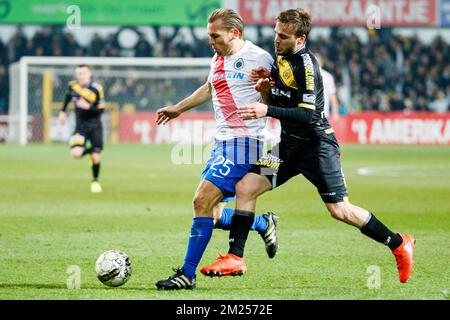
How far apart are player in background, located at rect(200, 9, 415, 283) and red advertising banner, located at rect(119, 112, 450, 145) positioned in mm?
23564

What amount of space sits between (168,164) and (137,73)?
10.6 metres

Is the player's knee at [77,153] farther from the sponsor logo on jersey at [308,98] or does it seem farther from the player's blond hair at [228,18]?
the sponsor logo on jersey at [308,98]

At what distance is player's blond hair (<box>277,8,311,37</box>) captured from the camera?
725 cm

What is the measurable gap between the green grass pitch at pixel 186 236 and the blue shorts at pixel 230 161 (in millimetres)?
777

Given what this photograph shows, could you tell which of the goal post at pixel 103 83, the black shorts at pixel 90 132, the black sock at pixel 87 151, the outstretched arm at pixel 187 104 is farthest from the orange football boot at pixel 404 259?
the goal post at pixel 103 83

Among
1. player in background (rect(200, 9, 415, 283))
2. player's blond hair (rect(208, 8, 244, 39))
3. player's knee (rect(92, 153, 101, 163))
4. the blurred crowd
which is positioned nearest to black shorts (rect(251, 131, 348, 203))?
player in background (rect(200, 9, 415, 283))

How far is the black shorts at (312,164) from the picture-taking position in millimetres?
7461

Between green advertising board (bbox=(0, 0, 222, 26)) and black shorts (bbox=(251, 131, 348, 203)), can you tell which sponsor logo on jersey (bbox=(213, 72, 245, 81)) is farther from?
green advertising board (bbox=(0, 0, 222, 26))

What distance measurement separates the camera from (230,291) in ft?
23.0

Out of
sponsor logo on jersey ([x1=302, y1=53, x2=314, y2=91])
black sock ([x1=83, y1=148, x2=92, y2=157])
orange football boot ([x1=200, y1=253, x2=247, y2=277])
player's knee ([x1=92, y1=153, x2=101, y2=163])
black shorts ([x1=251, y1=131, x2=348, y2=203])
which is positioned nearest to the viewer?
orange football boot ([x1=200, y1=253, x2=247, y2=277])

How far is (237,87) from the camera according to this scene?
753cm

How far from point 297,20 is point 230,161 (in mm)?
1163

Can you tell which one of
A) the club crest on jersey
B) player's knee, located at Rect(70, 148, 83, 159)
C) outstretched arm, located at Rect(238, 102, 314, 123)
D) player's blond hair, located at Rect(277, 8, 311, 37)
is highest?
player's blond hair, located at Rect(277, 8, 311, 37)
